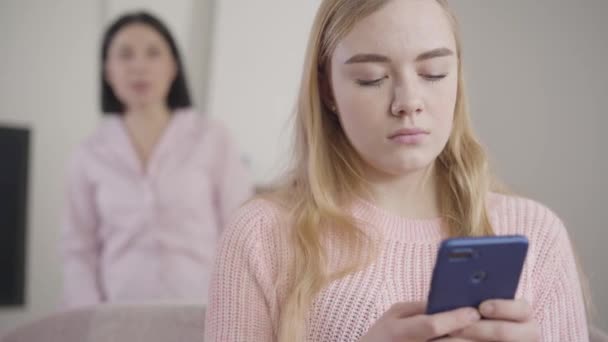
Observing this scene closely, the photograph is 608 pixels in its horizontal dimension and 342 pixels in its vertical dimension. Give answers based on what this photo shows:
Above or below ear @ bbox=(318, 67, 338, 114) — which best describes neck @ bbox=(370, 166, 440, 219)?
below

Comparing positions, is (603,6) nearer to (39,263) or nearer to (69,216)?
(69,216)

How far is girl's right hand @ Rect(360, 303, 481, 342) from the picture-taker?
0.51 meters

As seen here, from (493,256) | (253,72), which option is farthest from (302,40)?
(493,256)

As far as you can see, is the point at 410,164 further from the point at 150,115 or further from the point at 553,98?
the point at 150,115

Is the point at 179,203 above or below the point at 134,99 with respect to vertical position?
below

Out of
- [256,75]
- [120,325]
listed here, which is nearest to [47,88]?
[256,75]

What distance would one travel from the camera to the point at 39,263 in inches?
82.6

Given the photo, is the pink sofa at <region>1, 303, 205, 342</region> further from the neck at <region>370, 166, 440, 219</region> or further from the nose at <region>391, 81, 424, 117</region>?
the nose at <region>391, 81, 424, 117</region>

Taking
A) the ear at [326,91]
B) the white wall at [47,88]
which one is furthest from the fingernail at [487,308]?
the white wall at [47,88]

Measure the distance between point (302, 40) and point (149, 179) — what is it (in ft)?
1.75

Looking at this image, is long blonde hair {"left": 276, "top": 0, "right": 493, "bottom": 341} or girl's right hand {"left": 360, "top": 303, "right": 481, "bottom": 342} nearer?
girl's right hand {"left": 360, "top": 303, "right": 481, "bottom": 342}

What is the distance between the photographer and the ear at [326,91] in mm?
725

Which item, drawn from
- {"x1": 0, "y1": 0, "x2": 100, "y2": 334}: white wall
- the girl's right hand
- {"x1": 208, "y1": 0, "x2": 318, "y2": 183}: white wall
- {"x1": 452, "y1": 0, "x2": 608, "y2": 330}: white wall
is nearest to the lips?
the girl's right hand

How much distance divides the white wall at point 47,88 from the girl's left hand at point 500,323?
1.76 m
